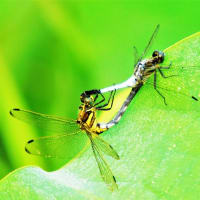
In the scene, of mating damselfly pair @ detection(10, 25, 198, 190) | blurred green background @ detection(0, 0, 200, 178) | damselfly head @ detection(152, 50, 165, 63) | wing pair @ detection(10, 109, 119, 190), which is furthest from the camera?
blurred green background @ detection(0, 0, 200, 178)

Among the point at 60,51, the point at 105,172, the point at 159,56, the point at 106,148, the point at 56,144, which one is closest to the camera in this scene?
the point at 105,172

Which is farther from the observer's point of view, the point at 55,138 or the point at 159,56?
the point at 55,138

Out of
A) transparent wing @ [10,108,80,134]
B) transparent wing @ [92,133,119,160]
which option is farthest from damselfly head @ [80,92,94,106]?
transparent wing @ [92,133,119,160]

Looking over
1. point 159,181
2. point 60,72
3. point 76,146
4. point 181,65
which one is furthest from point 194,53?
point 60,72

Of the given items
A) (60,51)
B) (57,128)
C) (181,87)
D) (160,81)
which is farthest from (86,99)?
(181,87)

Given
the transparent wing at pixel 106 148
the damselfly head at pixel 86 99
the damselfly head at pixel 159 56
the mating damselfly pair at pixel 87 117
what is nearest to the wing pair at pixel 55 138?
the mating damselfly pair at pixel 87 117

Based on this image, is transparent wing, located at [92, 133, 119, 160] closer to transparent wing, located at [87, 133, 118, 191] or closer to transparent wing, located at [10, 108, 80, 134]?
transparent wing, located at [87, 133, 118, 191]

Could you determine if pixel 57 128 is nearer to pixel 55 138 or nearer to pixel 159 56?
pixel 55 138
